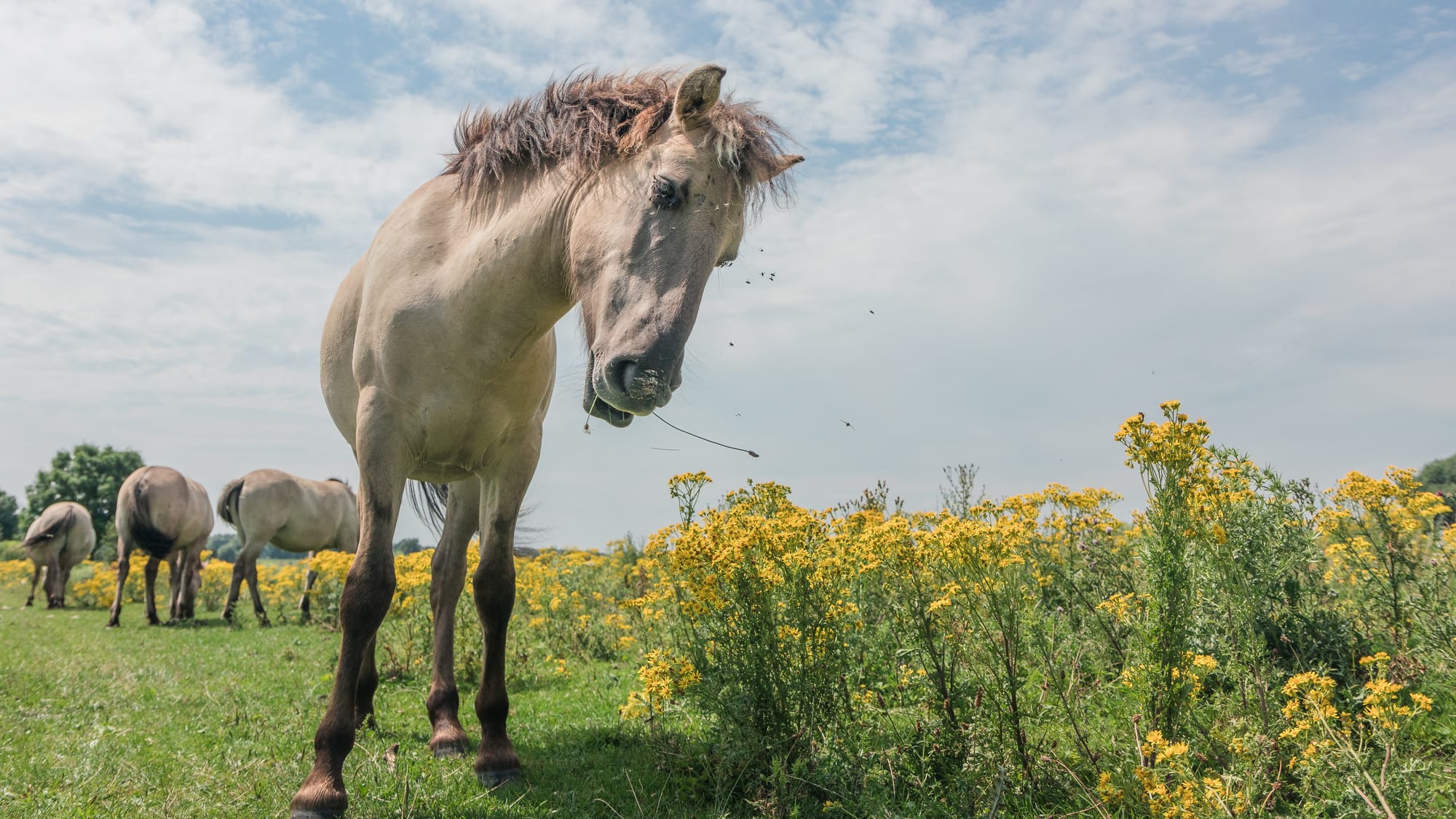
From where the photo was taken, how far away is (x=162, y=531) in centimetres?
1231

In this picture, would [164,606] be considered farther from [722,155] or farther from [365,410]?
[722,155]

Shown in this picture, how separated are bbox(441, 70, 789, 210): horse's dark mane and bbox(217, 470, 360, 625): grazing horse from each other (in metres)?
10.8

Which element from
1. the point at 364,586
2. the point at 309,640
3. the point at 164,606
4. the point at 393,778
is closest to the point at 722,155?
the point at 364,586

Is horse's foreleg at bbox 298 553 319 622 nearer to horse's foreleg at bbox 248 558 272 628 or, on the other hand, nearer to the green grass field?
horse's foreleg at bbox 248 558 272 628

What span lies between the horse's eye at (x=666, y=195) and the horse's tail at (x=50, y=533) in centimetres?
1809

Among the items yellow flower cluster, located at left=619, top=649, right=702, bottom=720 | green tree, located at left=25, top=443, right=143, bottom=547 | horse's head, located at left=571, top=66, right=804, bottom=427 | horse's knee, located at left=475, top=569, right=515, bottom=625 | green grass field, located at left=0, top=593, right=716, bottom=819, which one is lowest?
green grass field, located at left=0, top=593, right=716, bottom=819

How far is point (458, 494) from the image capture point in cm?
427

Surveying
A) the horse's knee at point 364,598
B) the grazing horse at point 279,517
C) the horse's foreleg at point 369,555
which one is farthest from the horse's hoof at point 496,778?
the grazing horse at point 279,517

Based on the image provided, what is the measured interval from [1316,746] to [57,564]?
65.5 feet

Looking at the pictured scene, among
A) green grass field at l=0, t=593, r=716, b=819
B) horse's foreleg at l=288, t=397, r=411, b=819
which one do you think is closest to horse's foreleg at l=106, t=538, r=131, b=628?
green grass field at l=0, t=593, r=716, b=819

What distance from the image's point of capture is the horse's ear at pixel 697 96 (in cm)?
274

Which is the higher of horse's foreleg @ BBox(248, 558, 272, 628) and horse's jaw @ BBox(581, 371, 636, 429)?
horse's jaw @ BBox(581, 371, 636, 429)

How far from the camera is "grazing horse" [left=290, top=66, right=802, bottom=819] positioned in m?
2.69

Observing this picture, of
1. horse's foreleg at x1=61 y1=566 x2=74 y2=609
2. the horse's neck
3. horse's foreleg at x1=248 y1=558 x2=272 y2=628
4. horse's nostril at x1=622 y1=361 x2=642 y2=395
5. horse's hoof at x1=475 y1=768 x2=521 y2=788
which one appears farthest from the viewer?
horse's foreleg at x1=61 y1=566 x2=74 y2=609
